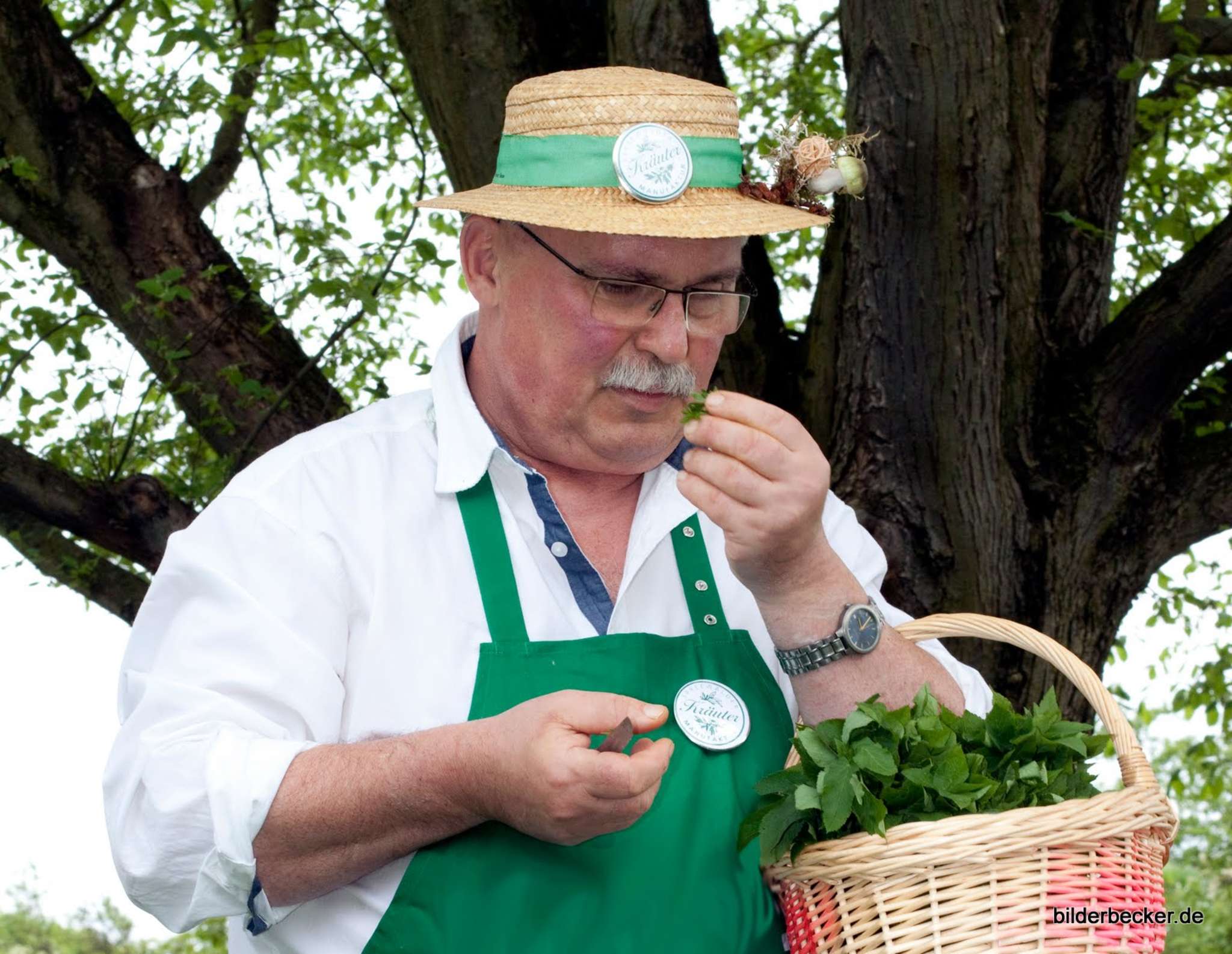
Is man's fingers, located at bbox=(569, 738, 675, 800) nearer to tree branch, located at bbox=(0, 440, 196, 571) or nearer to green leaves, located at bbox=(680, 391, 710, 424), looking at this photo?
green leaves, located at bbox=(680, 391, 710, 424)

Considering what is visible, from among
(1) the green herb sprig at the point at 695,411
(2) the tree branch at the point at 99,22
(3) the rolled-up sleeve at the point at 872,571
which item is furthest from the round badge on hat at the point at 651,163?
(2) the tree branch at the point at 99,22

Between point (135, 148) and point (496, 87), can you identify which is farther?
point (135, 148)

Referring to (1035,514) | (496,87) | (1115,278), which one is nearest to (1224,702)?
(1115,278)

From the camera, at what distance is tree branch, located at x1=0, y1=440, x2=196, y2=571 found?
158 inches

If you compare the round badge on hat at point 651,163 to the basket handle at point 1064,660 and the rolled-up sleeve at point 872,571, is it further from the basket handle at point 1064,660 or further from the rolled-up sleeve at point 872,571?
the basket handle at point 1064,660

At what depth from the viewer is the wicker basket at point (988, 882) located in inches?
71.1

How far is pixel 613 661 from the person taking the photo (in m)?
2.18

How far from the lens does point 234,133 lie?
5191 mm

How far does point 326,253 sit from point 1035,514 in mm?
2245

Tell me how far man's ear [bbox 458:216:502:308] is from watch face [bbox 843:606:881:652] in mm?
844

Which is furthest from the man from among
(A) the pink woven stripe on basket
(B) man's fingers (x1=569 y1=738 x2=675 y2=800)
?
(A) the pink woven stripe on basket

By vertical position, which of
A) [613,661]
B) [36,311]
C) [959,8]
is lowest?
[613,661]

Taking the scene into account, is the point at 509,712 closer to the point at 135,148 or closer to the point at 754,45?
the point at 135,148

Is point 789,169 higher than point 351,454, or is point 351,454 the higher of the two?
point 789,169
